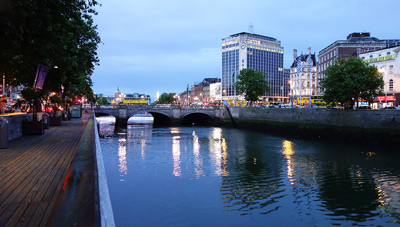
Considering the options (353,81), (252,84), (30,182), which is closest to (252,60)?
A: (252,84)

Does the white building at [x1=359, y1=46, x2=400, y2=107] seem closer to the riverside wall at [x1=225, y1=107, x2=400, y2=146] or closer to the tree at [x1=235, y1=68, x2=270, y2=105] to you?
the riverside wall at [x1=225, y1=107, x2=400, y2=146]

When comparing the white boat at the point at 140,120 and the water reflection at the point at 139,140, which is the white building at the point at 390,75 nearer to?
the water reflection at the point at 139,140

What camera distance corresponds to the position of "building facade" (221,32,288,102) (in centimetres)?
16938

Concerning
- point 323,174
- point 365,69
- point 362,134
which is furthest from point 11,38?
point 365,69

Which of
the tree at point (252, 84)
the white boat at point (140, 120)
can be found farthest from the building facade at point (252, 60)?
the tree at point (252, 84)

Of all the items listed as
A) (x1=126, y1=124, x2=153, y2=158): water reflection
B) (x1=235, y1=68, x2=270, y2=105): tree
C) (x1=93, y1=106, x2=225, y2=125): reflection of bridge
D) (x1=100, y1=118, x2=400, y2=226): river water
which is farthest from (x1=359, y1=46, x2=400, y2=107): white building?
(x1=126, y1=124, x2=153, y2=158): water reflection

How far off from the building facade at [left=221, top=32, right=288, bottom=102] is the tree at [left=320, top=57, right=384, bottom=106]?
122 meters

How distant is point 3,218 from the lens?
19.5ft

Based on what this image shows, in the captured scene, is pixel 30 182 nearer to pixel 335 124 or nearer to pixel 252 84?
pixel 335 124

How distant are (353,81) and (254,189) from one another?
1268 inches

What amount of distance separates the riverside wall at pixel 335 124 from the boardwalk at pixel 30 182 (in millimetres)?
38290

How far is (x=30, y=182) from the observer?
8.83 metres

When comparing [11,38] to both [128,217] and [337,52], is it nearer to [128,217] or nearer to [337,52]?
[128,217]

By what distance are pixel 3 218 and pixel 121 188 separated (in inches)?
534
